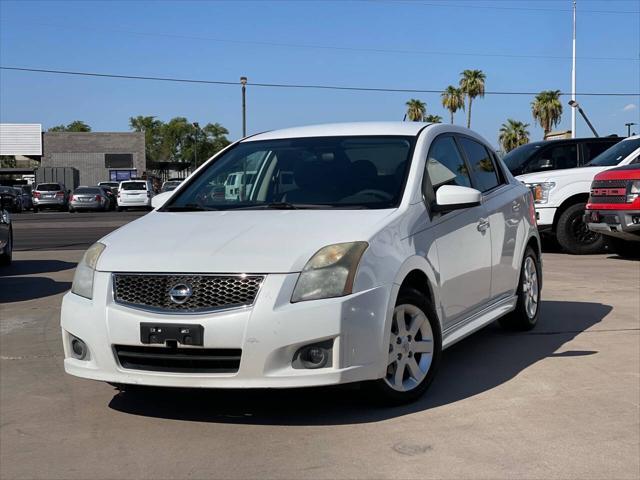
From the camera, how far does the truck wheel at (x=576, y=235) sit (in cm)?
1332

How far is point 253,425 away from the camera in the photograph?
4480 mm

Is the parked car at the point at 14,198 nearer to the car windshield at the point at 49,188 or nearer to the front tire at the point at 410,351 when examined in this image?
the car windshield at the point at 49,188

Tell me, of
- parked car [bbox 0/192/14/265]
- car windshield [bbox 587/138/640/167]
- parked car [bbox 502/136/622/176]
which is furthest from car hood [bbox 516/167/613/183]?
parked car [bbox 0/192/14/265]

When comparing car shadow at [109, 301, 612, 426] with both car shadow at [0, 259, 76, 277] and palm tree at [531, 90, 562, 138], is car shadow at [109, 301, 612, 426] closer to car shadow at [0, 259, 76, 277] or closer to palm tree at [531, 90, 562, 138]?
car shadow at [0, 259, 76, 277]

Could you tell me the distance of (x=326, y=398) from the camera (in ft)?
16.3

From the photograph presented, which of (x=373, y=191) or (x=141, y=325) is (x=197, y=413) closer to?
(x=141, y=325)

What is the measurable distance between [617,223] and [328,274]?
332 inches

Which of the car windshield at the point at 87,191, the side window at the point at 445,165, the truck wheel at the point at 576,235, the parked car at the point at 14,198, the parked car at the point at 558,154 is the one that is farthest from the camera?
A: the car windshield at the point at 87,191

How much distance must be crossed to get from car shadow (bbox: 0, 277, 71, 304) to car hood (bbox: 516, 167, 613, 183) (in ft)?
24.3

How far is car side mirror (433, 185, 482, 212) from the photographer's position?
5094 millimetres

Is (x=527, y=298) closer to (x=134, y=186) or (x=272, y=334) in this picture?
(x=272, y=334)

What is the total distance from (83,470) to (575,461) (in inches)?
89.6

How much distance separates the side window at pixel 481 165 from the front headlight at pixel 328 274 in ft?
7.09

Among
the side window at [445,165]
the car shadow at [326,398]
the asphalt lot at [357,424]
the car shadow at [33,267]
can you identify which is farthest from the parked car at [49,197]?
the side window at [445,165]
